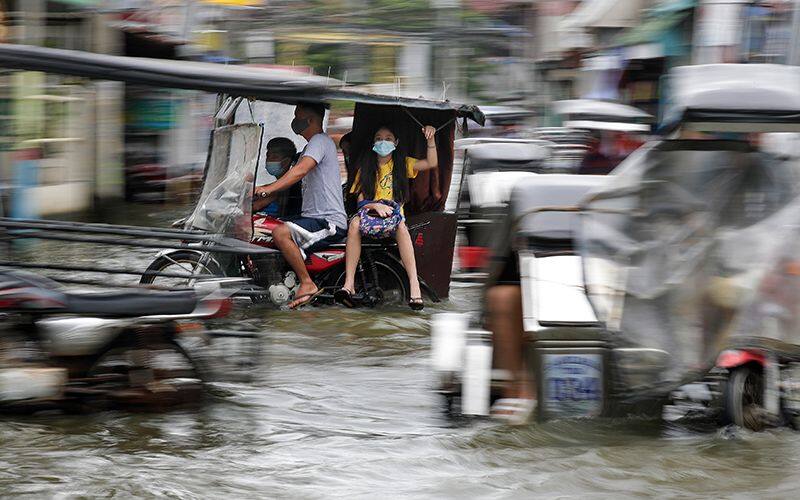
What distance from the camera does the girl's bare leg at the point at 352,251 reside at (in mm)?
9109

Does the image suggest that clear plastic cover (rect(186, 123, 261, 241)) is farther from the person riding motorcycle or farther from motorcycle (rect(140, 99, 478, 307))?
the person riding motorcycle

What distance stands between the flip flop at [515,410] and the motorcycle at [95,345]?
1.49m

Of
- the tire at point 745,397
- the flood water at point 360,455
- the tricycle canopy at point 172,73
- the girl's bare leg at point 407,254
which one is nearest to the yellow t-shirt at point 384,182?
the girl's bare leg at point 407,254

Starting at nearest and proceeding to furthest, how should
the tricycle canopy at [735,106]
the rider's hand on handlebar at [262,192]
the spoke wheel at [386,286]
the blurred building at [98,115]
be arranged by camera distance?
the tricycle canopy at [735,106], the rider's hand on handlebar at [262,192], the spoke wheel at [386,286], the blurred building at [98,115]

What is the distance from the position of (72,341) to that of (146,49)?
41.8 feet

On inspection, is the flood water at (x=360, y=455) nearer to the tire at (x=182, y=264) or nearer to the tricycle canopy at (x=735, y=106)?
the tricycle canopy at (x=735, y=106)

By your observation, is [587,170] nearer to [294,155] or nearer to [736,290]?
[294,155]

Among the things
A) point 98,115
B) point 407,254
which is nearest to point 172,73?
point 407,254

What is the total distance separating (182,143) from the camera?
18188 mm

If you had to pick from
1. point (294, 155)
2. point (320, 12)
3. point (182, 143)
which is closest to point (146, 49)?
point (182, 143)

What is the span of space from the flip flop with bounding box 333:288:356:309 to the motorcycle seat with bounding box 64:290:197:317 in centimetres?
342

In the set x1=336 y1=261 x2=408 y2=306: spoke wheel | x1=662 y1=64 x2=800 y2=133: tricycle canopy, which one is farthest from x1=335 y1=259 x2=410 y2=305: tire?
x1=662 y1=64 x2=800 y2=133: tricycle canopy

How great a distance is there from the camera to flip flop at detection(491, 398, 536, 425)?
17.2 ft

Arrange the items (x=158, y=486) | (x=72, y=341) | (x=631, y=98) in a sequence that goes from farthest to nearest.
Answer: (x=631, y=98) < (x=72, y=341) < (x=158, y=486)
